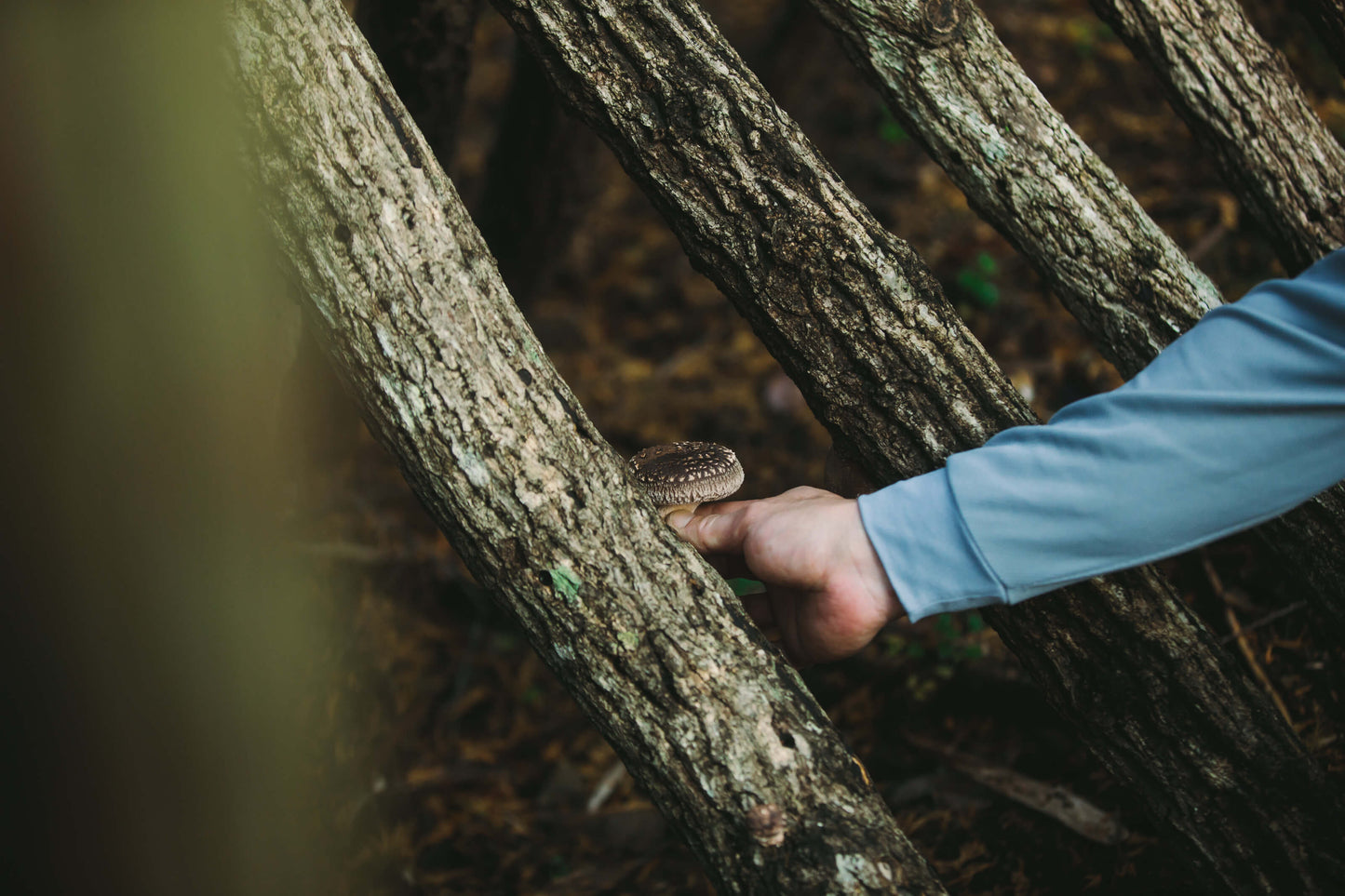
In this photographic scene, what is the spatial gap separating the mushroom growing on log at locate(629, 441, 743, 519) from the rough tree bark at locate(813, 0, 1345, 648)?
35.5 inches

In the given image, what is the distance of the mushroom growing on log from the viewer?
74.1 inches

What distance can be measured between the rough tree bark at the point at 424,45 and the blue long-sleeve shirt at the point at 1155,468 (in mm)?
2078

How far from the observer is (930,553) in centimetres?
159

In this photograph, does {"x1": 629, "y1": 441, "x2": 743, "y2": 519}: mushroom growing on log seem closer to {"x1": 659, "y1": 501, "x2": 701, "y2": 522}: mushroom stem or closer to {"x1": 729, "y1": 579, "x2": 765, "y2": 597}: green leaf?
{"x1": 659, "y1": 501, "x2": 701, "y2": 522}: mushroom stem

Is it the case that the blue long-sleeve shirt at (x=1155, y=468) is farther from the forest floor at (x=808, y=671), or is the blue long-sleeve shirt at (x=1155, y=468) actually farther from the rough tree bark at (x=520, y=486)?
the forest floor at (x=808, y=671)

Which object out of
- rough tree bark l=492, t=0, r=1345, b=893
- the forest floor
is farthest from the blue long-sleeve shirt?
the forest floor

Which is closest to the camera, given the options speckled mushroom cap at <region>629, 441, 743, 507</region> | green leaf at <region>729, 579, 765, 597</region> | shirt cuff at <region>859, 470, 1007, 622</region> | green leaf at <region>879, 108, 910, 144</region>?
shirt cuff at <region>859, 470, 1007, 622</region>

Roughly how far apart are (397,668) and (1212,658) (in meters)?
2.79

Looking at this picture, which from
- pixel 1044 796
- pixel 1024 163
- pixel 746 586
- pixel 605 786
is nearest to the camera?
pixel 1024 163

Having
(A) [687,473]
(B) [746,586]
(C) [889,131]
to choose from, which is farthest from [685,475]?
(C) [889,131]

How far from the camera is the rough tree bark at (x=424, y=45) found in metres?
2.57

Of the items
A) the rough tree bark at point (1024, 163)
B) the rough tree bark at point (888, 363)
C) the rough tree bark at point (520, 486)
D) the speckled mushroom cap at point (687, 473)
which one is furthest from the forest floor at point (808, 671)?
the rough tree bark at point (1024, 163)

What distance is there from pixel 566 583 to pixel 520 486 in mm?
197

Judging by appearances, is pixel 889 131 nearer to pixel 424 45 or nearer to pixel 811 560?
pixel 424 45
